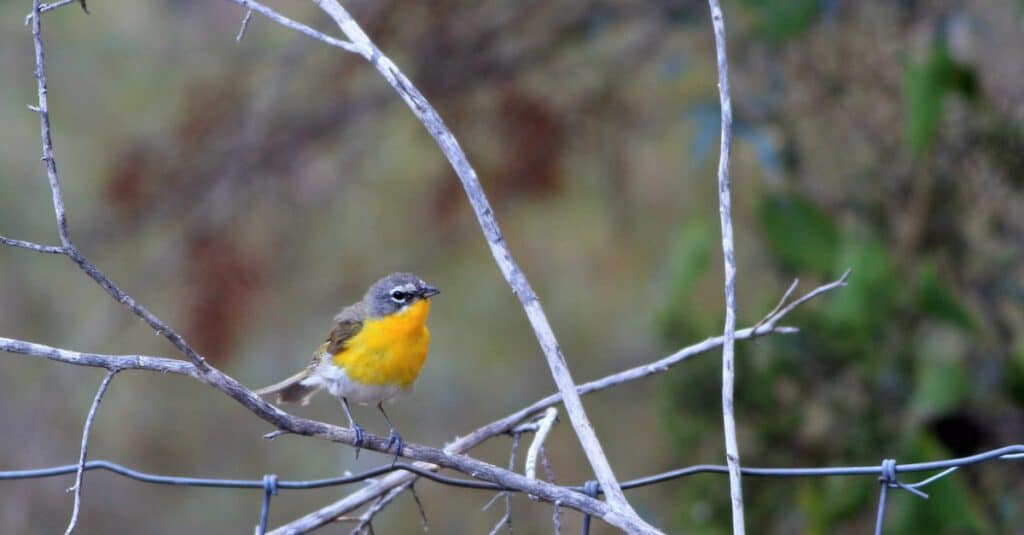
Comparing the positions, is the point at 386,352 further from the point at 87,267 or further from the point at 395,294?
the point at 87,267

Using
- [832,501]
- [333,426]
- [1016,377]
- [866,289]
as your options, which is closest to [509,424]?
[333,426]

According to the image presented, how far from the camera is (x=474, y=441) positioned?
329 cm

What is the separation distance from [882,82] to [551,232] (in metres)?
4.30

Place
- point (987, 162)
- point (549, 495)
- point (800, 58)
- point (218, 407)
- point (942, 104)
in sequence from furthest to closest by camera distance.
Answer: point (218, 407) → point (800, 58) → point (987, 162) → point (942, 104) → point (549, 495)

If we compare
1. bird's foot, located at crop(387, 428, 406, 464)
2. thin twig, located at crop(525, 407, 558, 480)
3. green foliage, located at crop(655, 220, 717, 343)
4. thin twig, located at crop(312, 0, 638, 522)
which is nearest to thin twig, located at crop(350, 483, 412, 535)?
bird's foot, located at crop(387, 428, 406, 464)

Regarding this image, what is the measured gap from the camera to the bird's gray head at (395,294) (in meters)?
4.41

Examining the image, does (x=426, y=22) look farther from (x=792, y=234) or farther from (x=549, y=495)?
(x=549, y=495)

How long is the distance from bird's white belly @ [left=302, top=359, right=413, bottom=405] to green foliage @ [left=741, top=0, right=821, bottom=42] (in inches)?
86.4

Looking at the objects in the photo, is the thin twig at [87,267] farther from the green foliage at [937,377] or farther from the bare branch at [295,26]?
the green foliage at [937,377]

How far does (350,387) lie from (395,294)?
0.43 meters

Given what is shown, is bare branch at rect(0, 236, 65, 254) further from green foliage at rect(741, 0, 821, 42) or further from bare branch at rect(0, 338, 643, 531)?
green foliage at rect(741, 0, 821, 42)

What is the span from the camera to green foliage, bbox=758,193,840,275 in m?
5.57

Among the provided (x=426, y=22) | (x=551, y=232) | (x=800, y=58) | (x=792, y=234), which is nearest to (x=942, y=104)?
(x=792, y=234)

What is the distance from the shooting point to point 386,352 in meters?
4.16
